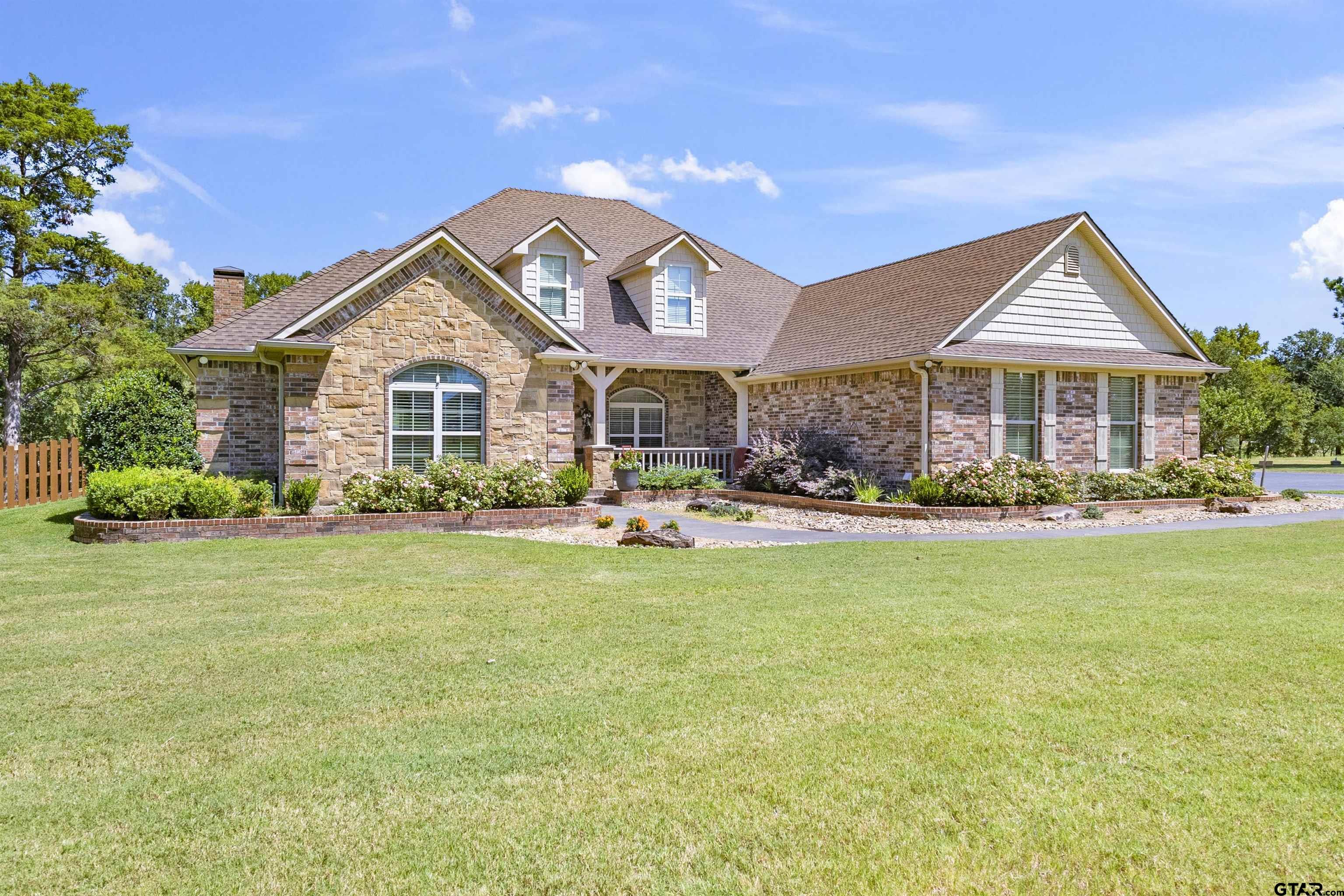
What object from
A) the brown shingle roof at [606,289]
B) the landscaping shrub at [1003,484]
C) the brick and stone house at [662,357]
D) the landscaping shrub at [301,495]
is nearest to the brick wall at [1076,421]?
the brick and stone house at [662,357]

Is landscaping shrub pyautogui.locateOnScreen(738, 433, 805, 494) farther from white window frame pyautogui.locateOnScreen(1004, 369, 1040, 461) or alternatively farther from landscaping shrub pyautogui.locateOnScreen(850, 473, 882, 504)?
white window frame pyautogui.locateOnScreen(1004, 369, 1040, 461)

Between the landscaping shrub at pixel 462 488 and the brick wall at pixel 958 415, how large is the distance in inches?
346

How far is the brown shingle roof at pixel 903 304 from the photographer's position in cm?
1920

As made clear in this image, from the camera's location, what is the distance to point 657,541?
505 inches

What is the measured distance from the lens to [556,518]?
607 inches

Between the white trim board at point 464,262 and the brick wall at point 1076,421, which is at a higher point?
the white trim board at point 464,262

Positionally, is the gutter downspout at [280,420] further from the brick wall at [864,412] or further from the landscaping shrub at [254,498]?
the brick wall at [864,412]

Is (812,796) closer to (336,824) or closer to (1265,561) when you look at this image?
(336,824)

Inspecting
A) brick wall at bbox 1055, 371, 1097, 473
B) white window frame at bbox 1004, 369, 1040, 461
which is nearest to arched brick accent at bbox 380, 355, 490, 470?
white window frame at bbox 1004, 369, 1040, 461

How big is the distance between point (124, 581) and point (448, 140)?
10.8 meters

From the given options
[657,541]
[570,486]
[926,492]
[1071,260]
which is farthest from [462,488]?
[1071,260]

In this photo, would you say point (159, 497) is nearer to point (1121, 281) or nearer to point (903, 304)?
point (903, 304)

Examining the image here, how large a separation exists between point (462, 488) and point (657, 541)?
426cm

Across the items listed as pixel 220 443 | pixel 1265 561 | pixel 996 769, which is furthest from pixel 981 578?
pixel 220 443
